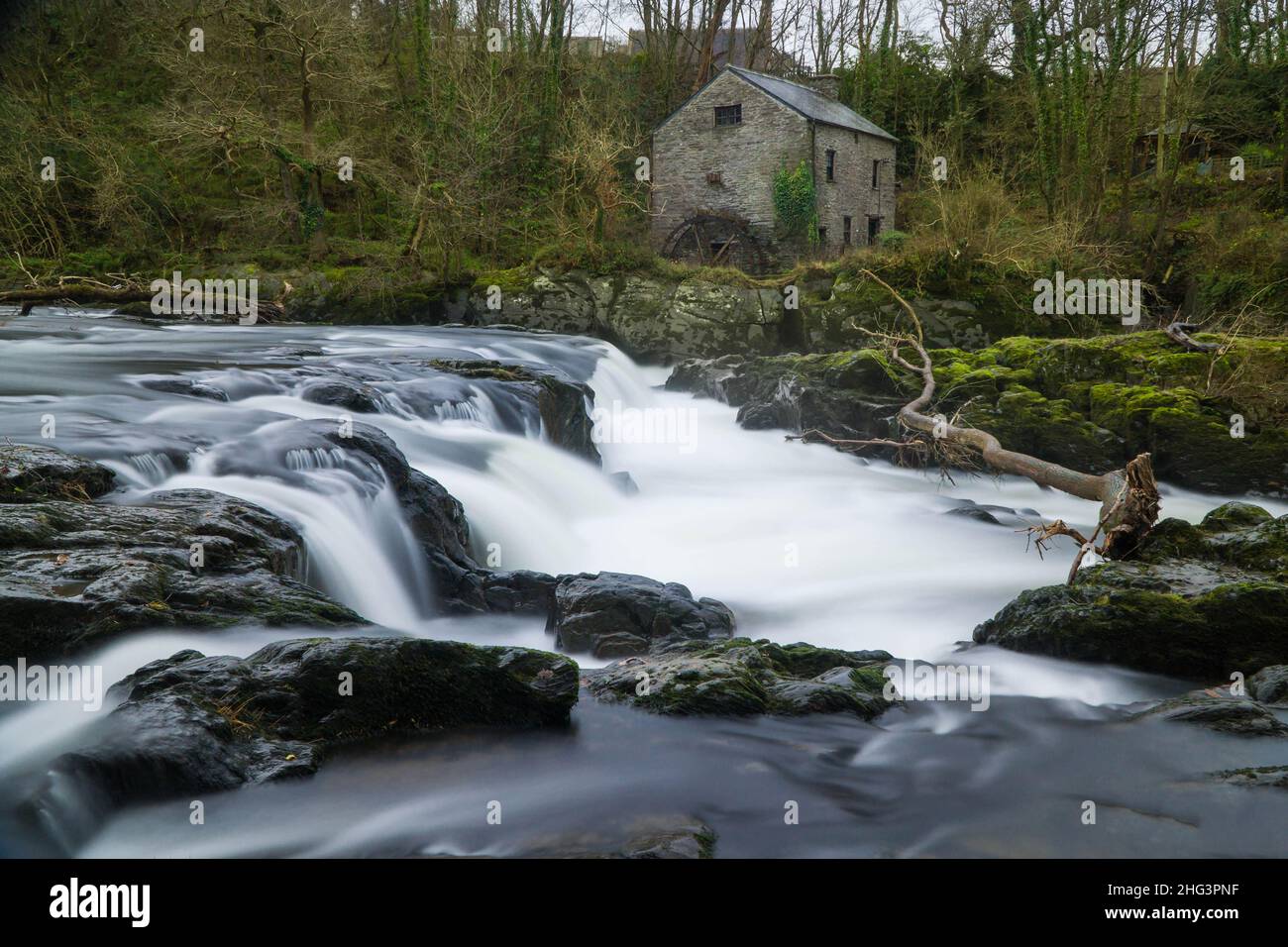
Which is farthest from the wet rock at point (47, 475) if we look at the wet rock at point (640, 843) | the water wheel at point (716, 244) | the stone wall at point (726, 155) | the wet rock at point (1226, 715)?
the stone wall at point (726, 155)

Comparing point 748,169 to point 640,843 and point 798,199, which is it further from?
point 640,843

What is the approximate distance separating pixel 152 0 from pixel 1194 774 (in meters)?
38.6

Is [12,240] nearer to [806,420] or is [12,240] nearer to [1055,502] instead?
[806,420]

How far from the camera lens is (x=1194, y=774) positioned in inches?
209

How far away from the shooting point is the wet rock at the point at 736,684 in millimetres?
5895

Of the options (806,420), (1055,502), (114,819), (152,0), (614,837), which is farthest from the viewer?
(152,0)

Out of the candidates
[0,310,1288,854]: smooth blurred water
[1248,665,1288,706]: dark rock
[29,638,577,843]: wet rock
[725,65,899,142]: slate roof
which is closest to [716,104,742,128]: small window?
[725,65,899,142]: slate roof

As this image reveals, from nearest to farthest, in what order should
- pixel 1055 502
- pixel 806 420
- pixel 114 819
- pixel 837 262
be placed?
pixel 114 819 → pixel 1055 502 → pixel 806 420 → pixel 837 262

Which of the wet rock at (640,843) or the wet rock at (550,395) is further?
the wet rock at (550,395)

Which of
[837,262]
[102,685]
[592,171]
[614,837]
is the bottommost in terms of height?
[614,837]

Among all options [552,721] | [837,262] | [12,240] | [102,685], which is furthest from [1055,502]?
[12,240]

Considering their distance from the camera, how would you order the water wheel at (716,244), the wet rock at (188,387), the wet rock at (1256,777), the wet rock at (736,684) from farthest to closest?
the water wheel at (716,244) < the wet rock at (188,387) < the wet rock at (736,684) < the wet rock at (1256,777)

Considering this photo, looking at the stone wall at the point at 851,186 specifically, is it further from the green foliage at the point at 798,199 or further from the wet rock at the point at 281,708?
the wet rock at the point at 281,708

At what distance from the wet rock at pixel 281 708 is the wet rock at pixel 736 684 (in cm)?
59
